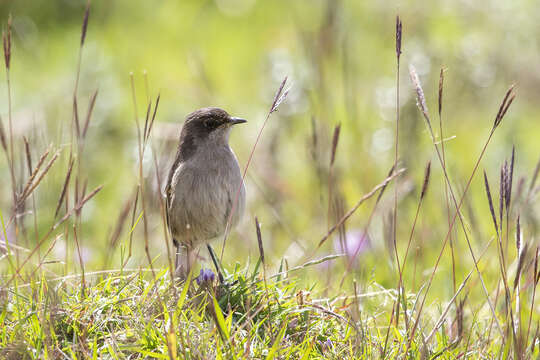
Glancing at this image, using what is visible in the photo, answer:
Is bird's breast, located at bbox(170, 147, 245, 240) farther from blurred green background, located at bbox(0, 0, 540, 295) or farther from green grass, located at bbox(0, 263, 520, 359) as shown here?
green grass, located at bbox(0, 263, 520, 359)

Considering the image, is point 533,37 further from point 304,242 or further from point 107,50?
point 107,50

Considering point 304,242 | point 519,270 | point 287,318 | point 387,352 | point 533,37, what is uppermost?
point 533,37

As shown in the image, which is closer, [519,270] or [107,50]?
[519,270]

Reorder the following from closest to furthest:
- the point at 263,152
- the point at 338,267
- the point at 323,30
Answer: the point at 338,267, the point at 323,30, the point at 263,152

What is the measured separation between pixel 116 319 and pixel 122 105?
5802mm

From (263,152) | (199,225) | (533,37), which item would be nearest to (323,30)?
(263,152)

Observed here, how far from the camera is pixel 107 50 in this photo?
363 inches

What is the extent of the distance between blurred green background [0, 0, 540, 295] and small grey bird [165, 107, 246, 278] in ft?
1.98

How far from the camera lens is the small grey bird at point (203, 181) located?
182 inches

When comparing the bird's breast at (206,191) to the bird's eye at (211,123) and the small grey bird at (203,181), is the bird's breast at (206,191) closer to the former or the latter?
the small grey bird at (203,181)

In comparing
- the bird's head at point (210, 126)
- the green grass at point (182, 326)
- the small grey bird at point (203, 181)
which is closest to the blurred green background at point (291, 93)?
the small grey bird at point (203, 181)

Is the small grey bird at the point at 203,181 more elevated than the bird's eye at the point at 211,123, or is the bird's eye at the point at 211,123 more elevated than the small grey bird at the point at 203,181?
the bird's eye at the point at 211,123

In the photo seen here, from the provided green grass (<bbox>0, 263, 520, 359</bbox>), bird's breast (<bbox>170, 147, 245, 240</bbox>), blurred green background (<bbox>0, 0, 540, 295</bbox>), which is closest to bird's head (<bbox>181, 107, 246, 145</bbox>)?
bird's breast (<bbox>170, 147, 245, 240</bbox>)

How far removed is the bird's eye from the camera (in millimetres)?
4859
